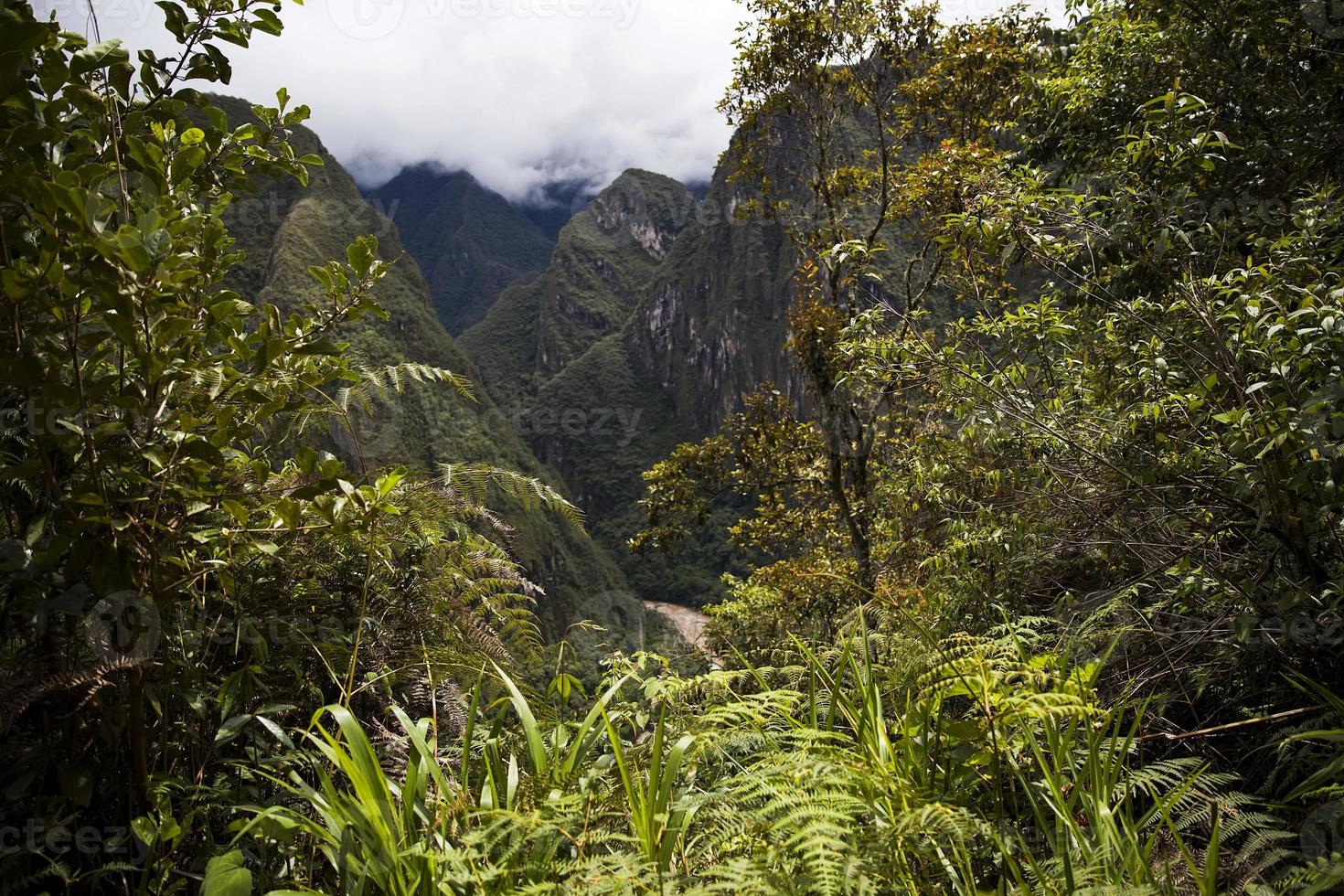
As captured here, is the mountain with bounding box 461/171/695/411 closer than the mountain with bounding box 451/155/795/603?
No

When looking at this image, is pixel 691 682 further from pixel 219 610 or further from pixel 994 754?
pixel 219 610

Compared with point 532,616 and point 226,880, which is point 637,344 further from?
point 226,880

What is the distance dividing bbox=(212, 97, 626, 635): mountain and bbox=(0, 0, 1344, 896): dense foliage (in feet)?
166

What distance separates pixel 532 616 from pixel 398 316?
3471 inches

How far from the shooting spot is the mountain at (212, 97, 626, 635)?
204 ft

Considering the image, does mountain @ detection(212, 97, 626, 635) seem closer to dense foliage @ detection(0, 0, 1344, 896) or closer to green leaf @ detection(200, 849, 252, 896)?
dense foliage @ detection(0, 0, 1344, 896)

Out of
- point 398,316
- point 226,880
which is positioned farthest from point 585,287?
point 226,880

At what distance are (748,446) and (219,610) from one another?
769cm

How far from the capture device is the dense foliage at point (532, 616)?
1.52m

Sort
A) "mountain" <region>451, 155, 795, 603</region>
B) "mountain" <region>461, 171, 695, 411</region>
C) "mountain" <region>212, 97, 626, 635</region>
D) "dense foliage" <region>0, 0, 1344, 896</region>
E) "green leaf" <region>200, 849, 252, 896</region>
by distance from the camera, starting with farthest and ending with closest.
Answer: "mountain" <region>461, 171, 695, 411</region>
"mountain" <region>451, 155, 795, 603</region>
"mountain" <region>212, 97, 626, 635</region>
"dense foliage" <region>0, 0, 1344, 896</region>
"green leaf" <region>200, 849, 252, 896</region>

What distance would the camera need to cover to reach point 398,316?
84438 millimetres

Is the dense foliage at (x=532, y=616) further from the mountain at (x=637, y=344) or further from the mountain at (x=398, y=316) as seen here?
the mountain at (x=637, y=344)

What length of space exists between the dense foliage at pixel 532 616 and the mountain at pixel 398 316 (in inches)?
1987

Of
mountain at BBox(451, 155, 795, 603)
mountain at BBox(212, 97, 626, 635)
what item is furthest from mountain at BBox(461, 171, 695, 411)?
mountain at BBox(212, 97, 626, 635)
